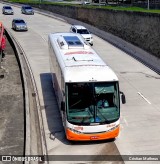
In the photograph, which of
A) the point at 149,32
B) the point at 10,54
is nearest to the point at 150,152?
the point at 149,32

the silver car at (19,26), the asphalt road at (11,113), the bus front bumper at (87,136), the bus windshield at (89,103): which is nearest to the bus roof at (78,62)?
the bus windshield at (89,103)

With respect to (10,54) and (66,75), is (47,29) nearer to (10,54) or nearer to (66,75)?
(10,54)

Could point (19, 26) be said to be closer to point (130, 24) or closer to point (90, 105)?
point (130, 24)

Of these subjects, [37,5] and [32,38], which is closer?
[32,38]

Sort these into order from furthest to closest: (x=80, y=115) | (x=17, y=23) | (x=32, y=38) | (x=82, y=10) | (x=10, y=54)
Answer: (x=82, y=10), (x=17, y=23), (x=32, y=38), (x=10, y=54), (x=80, y=115)

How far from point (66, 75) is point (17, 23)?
33.2m

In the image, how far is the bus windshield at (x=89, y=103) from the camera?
1397cm

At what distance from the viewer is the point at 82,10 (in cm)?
5284

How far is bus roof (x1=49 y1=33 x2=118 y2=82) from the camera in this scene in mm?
14219

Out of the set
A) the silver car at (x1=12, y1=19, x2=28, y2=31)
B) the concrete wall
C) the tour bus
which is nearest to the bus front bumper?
the tour bus

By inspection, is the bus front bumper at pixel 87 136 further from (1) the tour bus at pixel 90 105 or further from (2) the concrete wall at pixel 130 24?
(2) the concrete wall at pixel 130 24

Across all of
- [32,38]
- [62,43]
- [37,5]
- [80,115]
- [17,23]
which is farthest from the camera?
[37,5]

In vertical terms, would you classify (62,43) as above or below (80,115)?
above

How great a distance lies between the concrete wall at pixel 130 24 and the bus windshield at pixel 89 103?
16.2m
